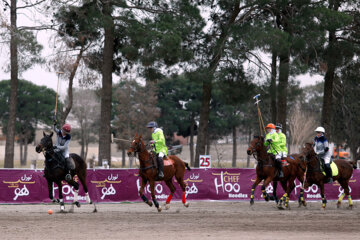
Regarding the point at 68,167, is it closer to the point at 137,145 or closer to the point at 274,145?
the point at 137,145

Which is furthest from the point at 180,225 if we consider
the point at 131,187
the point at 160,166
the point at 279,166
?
the point at 131,187

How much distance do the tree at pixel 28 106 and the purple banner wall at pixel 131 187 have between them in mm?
54106

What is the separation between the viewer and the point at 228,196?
22.8m

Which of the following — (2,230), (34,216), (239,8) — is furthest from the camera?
(239,8)

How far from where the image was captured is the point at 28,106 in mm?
74000

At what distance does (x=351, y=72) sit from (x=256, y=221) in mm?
18561

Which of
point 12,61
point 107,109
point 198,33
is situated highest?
point 198,33

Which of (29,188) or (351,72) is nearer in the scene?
(29,188)

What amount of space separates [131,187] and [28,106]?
5534cm

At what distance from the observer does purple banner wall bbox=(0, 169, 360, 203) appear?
2031 centimetres

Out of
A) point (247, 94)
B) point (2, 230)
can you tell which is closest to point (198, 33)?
point (247, 94)

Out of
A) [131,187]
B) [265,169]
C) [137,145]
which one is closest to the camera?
[137,145]

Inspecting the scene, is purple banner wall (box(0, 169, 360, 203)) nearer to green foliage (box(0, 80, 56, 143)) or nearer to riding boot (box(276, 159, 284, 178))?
riding boot (box(276, 159, 284, 178))

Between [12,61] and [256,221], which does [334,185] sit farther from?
[12,61]
